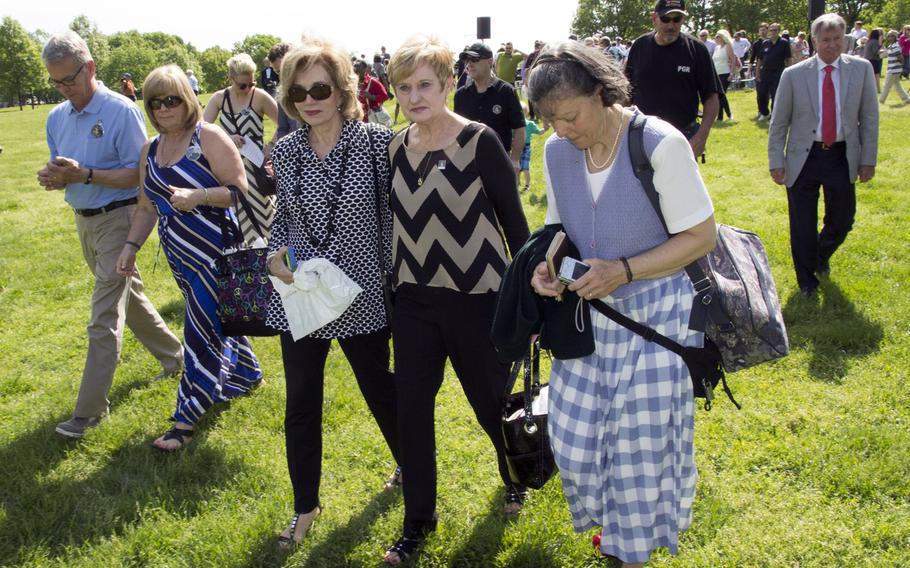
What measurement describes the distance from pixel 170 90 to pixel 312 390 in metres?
2.01

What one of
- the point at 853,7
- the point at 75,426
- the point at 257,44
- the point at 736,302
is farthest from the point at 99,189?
the point at 257,44

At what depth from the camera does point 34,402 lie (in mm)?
5488

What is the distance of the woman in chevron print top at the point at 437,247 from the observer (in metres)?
3.14

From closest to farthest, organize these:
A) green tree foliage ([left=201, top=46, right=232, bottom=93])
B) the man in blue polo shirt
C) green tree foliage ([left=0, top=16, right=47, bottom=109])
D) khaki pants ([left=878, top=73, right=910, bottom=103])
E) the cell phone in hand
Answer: the cell phone in hand
the man in blue polo shirt
khaki pants ([left=878, top=73, right=910, bottom=103])
green tree foliage ([left=0, top=16, right=47, bottom=109])
green tree foliage ([left=201, top=46, right=232, bottom=93])

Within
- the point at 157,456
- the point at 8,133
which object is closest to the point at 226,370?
the point at 157,456

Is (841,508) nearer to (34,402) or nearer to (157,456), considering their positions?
(157,456)

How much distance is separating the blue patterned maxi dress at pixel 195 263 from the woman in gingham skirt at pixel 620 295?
2.42 metres

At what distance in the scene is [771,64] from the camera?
55.2 ft

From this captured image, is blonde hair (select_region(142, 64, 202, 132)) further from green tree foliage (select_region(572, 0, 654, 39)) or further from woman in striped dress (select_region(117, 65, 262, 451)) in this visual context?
green tree foliage (select_region(572, 0, 654, 39))

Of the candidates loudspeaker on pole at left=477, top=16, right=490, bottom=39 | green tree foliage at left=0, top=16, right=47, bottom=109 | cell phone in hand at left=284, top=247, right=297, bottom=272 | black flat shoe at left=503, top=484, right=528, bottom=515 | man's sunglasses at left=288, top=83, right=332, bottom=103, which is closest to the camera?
man's sunglasses at left=288, top=83, right=332, bottom=103

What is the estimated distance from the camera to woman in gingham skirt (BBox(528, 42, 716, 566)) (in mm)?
2504

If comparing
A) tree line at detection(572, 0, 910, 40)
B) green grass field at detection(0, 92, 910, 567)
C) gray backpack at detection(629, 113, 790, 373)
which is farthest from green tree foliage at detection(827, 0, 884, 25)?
gray backpack at detection(629, 113, 790, 373)

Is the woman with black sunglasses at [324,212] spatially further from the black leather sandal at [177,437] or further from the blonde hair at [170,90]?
the black leather sandal at [177,437]

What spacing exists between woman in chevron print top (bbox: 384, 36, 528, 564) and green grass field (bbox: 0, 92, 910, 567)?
0.61 metres
